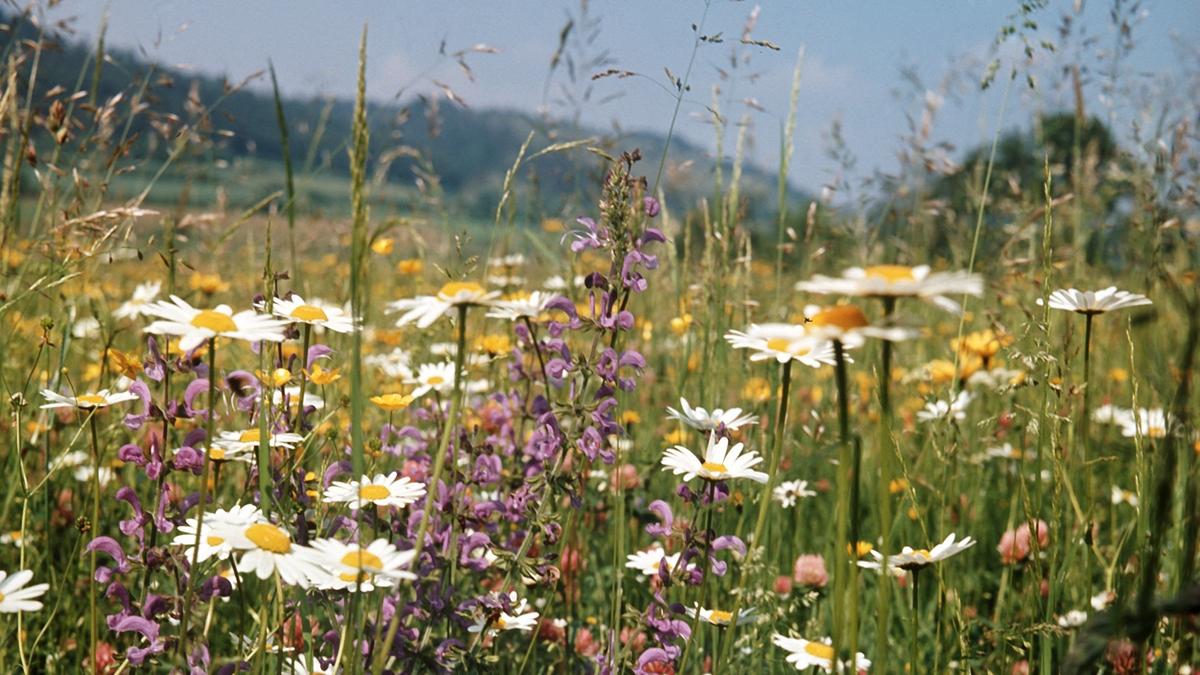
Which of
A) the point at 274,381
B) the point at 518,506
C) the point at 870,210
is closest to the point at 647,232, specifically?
the point at 518,506


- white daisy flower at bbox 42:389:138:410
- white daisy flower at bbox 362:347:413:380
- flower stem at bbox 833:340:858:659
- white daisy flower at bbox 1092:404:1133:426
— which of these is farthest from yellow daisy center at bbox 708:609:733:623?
white daisy flower at bbox 1092:404:1133:426

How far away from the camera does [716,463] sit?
4.55ft

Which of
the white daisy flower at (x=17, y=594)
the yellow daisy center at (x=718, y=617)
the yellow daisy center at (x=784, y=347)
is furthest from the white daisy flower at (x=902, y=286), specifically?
the yellow daisy center at (x=718, y=617)

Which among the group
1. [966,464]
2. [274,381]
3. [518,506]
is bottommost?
[966,464]

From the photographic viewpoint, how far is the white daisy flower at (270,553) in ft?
3.22

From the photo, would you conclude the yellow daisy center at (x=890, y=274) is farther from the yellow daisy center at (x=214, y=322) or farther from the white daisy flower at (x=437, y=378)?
the white daisy flower at (x=437, y=378)

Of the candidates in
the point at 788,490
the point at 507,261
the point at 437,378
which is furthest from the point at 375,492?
the point at 507,261

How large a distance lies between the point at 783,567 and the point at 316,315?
60.6 inches

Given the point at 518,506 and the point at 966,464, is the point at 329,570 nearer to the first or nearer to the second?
the point at 518,506

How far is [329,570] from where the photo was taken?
1.09m

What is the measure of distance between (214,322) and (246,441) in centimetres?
38

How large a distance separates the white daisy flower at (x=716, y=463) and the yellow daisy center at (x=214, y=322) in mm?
632

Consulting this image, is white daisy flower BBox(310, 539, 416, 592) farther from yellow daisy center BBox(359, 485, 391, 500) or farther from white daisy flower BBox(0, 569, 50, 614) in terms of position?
white daisy flower BBox(0, 569, 50, 614)

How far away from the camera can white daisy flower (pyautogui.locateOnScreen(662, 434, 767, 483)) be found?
1337 mm
